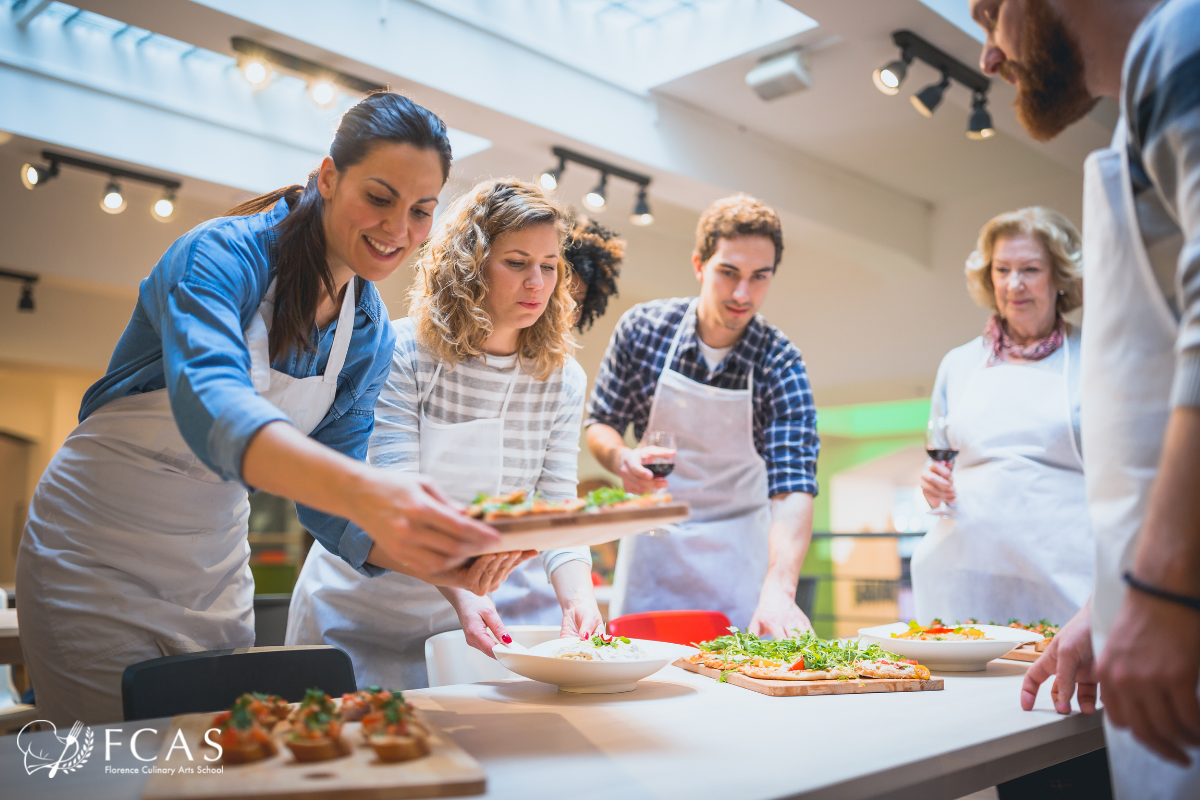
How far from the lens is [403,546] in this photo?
991mm

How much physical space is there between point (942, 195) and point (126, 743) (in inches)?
266

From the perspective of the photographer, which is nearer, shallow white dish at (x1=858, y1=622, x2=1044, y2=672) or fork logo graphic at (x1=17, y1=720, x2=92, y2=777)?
fork logo graphic at (x1=17, y1=720, x2=92, y2=777)

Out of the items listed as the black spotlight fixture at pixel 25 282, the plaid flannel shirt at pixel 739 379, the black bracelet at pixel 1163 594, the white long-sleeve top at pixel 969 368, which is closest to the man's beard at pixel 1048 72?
the black bracelet at pixel 1163 594

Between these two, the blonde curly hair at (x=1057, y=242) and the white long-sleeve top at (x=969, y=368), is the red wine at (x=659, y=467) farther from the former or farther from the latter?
the blonde curly hair at (x=1057, y=242)

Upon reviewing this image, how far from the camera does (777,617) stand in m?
2.14

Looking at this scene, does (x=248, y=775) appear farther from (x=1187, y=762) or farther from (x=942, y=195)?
(x=942, y=195)

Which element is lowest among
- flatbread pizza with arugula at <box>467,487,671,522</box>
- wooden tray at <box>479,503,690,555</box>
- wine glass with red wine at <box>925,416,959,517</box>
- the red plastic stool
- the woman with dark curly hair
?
the red plastic stool

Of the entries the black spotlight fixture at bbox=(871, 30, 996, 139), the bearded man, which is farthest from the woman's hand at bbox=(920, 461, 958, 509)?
the black spotlight fixture at bbox=(871, 30, 996, 139)

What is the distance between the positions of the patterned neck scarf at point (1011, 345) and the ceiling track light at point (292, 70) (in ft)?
8.57

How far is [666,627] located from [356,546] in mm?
950

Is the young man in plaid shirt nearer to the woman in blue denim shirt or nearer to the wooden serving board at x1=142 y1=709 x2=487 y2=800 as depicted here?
the woman in blue denim shirt

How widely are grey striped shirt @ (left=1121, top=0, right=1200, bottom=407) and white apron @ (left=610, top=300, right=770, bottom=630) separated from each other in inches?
75.2

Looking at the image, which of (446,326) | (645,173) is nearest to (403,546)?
(446,326)

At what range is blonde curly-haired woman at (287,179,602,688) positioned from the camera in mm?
1979
